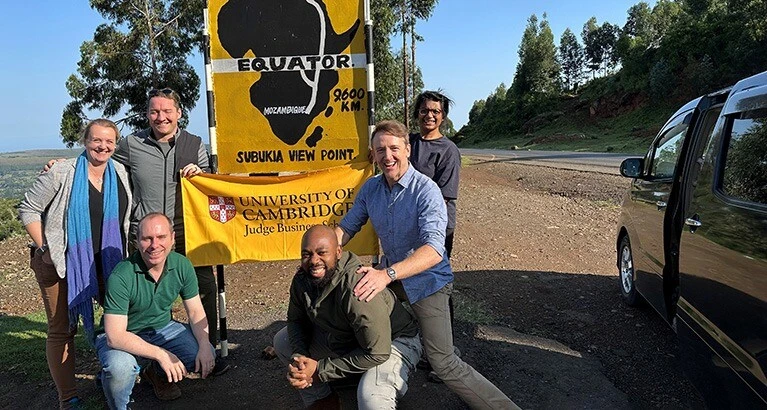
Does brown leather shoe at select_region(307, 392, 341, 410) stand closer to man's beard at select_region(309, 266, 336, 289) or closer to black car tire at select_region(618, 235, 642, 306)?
man's beard at select_region(309, 266, 336, 289)

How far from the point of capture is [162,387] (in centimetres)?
357

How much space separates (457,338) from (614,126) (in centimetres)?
4771

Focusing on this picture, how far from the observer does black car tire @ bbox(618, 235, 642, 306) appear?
5.02 meters

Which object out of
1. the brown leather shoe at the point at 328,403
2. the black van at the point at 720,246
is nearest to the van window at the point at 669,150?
the black van at the point at 720,246

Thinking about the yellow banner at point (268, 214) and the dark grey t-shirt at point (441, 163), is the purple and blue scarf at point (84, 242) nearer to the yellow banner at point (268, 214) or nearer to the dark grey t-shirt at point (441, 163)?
the yellow banner at point (268, 214)

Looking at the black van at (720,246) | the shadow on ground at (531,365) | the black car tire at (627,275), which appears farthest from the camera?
the black car tire at (627,275)

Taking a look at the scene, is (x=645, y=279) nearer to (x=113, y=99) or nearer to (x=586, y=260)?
(x=586, y=260)

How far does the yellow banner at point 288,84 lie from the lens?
395cm

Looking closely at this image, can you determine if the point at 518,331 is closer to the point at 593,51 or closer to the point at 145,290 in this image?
the point at 145,290

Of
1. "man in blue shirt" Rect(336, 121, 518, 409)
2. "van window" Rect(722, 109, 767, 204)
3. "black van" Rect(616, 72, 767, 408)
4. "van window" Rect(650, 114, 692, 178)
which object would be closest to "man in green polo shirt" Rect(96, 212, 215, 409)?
"man in blue shirt" Rect(336, 121, 518, 409)

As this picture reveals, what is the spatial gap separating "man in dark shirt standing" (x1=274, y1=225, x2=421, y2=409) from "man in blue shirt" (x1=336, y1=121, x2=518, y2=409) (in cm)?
12

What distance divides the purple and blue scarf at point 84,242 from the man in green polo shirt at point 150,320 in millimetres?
248

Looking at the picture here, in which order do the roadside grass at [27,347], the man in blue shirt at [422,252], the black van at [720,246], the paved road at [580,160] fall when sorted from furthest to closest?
the paved road at [580,160] → the roadside grass at [27,347] → the man in blue shirt at [422,252] → the black van at [720,246]

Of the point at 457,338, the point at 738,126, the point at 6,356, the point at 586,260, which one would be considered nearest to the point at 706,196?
the point at 738,126
